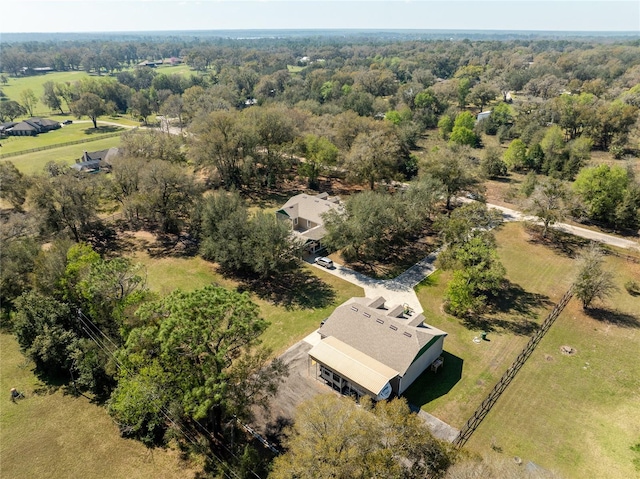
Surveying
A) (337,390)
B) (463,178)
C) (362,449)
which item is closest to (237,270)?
(337,390)

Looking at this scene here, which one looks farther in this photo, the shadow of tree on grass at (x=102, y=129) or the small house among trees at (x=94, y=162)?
the shadow of tree on grass at (x=102, y=129)

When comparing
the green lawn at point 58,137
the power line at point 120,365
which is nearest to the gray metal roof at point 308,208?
the power line at point 120,365

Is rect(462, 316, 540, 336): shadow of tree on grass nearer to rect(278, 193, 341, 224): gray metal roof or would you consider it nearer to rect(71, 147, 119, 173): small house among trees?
rect(278, 193, 341, 224): gray metal roof

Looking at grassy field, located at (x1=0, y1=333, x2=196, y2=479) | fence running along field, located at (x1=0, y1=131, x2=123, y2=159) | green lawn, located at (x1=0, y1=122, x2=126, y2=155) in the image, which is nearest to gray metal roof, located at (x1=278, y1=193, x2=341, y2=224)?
grassy field, located at (x1=0, y1=333, x2=196, y2=479)

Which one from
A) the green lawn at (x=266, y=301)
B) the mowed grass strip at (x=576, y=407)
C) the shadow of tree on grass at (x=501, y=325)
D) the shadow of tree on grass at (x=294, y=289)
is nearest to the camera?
the mowed grass strip at (x=576, y=407)

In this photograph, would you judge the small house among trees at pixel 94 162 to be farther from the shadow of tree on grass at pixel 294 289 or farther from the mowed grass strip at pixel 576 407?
Answer: the mowed grass strip at pixel 576 407

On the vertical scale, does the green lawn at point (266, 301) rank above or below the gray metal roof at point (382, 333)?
below

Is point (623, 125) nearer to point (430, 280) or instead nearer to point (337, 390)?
point (430, 280)
